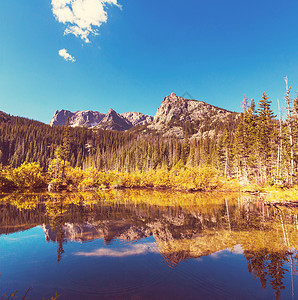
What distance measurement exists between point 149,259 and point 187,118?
178 m

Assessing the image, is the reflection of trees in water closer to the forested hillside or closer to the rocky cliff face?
the forested hillside

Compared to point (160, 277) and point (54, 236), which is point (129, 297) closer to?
point (160, 277)

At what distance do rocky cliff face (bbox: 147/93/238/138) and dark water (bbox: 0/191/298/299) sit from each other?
136 meters

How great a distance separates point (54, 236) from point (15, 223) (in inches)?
174

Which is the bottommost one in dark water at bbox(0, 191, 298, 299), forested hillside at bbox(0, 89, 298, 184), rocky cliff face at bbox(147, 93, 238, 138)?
dark water at bbox(0, 191, 298, 299)

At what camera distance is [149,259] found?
706 cm

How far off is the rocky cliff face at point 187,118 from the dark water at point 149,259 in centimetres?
13551

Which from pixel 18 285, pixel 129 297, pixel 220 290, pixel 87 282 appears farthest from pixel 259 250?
pixel 18 285

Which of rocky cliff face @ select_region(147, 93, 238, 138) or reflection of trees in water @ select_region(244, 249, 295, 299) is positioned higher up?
rocky cliff face @ select_region(147, 93, 238, 138)

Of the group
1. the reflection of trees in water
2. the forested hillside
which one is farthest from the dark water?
the forested hillside

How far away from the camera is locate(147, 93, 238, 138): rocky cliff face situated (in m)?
154

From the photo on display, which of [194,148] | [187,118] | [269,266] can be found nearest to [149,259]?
[269,266]

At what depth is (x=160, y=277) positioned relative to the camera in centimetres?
572

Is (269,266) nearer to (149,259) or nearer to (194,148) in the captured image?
(149,259)
